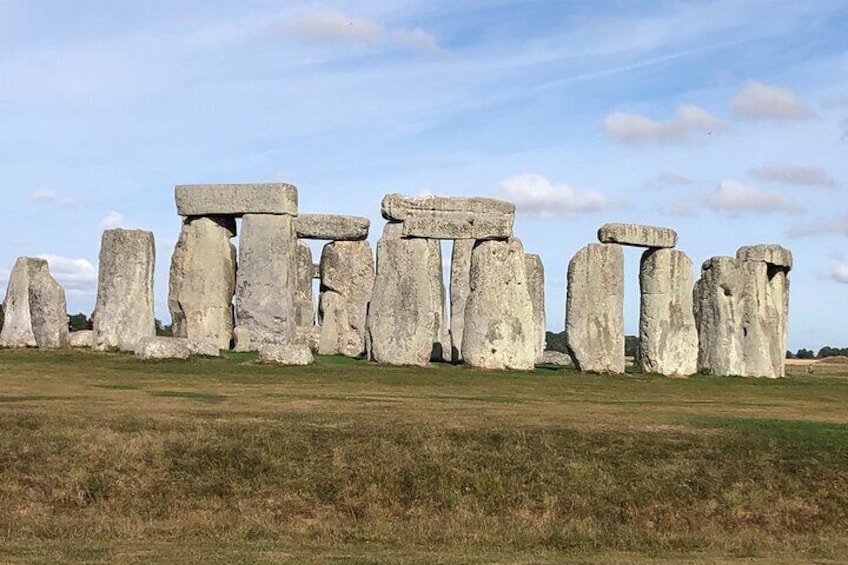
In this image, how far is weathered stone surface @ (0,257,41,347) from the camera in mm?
33469

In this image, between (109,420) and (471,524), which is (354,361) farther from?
(471,524)

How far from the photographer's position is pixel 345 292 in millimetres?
38844

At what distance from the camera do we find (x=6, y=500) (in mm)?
16781

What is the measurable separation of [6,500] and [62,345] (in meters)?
16.8

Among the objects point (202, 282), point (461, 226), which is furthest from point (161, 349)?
point (461, 226)

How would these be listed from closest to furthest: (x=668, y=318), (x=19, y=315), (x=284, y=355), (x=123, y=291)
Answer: (x=284, y=355) < (x=123, y=291) < (x=19, y=315) < (x=668, y=318)

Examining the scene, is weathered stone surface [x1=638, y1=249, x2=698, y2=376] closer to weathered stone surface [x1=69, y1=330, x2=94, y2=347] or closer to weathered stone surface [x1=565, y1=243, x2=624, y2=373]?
weathered stone surface [x1=565, y1=243, x2=624, y2=373]

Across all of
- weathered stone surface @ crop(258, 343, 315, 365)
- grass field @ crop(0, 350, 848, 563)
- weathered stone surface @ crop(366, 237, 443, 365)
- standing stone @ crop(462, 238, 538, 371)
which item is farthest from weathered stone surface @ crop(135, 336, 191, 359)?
standing stone @ crop(462, 238, 538, 371)

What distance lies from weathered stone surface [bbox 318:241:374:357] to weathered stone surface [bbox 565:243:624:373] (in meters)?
7.15

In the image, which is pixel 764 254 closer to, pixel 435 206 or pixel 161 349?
pixel 435 206

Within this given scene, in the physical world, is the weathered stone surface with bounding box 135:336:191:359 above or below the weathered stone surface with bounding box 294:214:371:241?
below

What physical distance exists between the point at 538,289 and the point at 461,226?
8711mm

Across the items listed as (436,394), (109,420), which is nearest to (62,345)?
(436,394)

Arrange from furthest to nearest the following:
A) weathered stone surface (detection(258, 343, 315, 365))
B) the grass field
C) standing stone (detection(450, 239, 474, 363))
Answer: standing stone (detection(450, 239, 474, 363))
weathered stone surface (detection(258, 343, 315, 365))
the grass field
